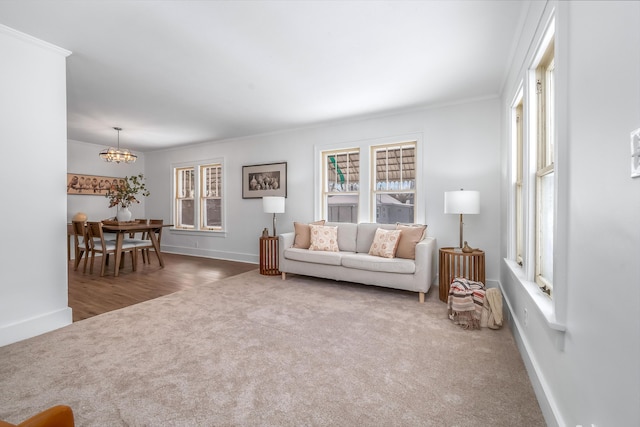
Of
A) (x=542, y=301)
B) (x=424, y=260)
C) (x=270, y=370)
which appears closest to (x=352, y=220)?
(x=424, y=260)

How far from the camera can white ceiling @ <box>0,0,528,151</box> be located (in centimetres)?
218

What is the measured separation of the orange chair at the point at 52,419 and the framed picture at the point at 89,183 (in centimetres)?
640

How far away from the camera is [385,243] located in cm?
387

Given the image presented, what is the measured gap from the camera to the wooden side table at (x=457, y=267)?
3301mm

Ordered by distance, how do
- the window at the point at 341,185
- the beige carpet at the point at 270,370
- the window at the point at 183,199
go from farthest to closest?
the window at the point at 183,199, the window at the point at 341,185, the beige carpet at the point at 270,370

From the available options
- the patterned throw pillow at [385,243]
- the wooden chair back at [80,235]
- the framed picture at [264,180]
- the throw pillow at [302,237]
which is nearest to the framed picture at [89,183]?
the wooden chair back at [80,235]

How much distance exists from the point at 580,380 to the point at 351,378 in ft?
3.85

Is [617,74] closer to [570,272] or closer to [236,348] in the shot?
[570,272]

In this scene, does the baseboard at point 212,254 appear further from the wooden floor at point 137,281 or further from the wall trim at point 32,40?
the wall trim at point 32,40

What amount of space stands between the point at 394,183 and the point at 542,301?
3067 millimetres

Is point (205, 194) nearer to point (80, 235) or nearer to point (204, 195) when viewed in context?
point (204, 195)

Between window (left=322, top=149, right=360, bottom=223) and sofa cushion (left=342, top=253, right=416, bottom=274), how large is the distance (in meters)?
1.21

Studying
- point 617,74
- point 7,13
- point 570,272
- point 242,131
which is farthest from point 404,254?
point 7,13

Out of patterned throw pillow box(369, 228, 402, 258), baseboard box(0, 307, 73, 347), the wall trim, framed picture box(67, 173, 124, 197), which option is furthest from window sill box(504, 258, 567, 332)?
framed picture box(67, 173, 124, 197)
